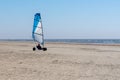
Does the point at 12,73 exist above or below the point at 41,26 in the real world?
below

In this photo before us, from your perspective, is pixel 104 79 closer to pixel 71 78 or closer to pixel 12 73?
pixel 71 78

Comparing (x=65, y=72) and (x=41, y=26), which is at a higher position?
(x=41, y=26)

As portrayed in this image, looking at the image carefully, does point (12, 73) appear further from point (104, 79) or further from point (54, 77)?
point (104, 79)

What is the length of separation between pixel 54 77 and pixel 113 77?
2.50 m

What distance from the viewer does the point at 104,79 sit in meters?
13.0

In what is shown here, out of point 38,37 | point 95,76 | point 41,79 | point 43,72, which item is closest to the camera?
point 41,79

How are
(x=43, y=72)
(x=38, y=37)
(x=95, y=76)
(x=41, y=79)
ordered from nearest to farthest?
(x=41, y=79)
(x=95, y=76)
(x=43, y=72)
(x=38, y=37)

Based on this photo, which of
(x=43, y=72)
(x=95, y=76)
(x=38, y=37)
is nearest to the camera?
(x=95, y=76)

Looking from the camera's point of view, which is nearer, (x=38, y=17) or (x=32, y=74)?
(x=32, y=74)

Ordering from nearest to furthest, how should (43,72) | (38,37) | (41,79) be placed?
(41,79)
(43,72)
(38,37)

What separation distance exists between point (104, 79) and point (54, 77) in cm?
209

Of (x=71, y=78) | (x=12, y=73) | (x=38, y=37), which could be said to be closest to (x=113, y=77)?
(x=71, y=78)

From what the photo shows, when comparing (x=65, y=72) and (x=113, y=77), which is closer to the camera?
(x=113, y=77)

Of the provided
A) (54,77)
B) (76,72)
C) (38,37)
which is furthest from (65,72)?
(38,37)
